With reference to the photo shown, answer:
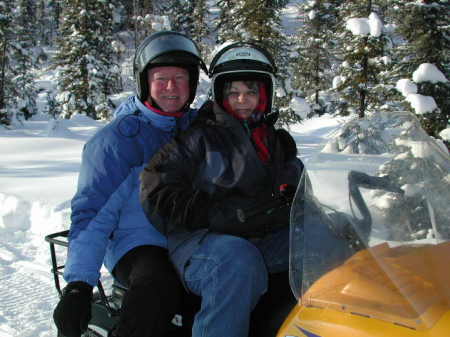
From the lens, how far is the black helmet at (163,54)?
9.84 ft

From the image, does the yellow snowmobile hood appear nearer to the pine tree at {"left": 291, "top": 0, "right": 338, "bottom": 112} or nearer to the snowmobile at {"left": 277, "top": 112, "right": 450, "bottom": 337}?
the snowmobile at {"left": 277, "top": 112, "right": 450, "bottom": 337}

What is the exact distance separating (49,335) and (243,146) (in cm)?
219

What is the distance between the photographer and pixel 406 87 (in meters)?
7.99

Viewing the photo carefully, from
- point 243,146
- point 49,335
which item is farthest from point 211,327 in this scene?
point 49,335

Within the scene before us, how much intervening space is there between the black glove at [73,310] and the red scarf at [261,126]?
1.14 meters

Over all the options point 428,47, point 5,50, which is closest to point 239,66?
point 428,47

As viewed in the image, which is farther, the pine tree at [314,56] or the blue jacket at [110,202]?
the pine tree at [314,56]

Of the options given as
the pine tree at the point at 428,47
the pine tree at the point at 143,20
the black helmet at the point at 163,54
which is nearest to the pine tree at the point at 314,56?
the pine tree at the point at 143,20

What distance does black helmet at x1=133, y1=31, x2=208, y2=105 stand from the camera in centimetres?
300

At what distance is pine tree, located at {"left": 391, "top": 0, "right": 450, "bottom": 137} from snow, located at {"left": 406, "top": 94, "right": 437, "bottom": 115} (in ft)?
0.91

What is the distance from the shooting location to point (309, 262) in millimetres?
1683

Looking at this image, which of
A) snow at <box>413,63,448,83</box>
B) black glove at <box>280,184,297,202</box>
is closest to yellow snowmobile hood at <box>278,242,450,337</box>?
black glove at <box>280,184,297,202</box>

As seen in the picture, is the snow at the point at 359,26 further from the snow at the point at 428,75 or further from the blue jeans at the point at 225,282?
the blue jeans at the point at 225,282

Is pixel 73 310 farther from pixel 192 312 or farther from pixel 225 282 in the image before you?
pixel 225 282
